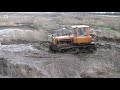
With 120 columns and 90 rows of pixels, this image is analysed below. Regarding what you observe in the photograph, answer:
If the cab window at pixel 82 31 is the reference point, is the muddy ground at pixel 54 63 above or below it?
below

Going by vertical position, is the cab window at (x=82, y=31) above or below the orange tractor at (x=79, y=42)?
above

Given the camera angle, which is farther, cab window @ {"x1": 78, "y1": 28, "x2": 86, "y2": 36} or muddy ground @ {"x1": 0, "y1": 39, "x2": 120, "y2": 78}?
cab window @ {"x1": 78, "y1": 28, "x2": 86, "y2": 36}

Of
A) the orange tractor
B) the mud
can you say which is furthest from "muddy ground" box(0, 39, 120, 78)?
the orange tractor

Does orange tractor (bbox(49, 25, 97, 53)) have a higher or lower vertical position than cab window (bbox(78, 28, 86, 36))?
lower

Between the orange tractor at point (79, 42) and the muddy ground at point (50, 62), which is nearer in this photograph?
the muddy ground at point (50, 62)

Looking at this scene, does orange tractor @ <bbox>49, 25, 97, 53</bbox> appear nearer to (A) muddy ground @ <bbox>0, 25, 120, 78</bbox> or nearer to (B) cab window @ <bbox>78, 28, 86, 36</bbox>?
(B) cab window @ <bbox>78, 28, 86, 36</bbox>

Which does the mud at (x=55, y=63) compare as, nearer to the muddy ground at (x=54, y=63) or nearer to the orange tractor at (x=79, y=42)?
the muddy ground at (x=54, y=63)

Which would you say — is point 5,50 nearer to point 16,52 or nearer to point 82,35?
point 16,52

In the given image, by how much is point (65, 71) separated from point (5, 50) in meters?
7.71

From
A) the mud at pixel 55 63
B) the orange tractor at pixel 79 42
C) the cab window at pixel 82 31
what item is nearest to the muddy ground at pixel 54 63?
the mud at pixel 55 63

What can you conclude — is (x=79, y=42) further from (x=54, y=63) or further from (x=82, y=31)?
(x=54, y=63)

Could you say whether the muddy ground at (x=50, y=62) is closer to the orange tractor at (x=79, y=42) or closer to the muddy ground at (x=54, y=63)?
the muddy ground at (x=54, y=63)

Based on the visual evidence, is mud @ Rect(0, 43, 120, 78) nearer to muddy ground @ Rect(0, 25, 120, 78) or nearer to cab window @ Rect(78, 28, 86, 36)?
muddy ground @ Rect(0, 25, 120, 78)
